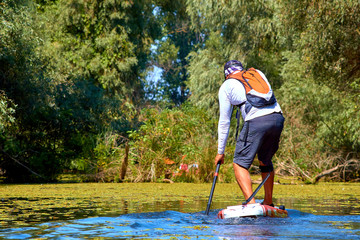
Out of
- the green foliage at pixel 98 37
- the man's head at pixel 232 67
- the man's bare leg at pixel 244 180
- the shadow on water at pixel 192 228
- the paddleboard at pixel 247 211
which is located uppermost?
the green foliage at pixel 98 37

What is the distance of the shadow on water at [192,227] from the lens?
462cm

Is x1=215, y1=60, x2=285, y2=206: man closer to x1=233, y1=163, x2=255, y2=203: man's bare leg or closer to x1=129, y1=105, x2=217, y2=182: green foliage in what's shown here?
x1=233, y1=163, x2=255, y2=203: man's bare leg

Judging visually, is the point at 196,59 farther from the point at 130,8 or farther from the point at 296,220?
the point at 296,220

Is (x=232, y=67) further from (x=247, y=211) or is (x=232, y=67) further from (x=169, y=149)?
(x=169, y=149)

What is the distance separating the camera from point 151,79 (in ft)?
141

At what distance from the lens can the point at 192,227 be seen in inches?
206

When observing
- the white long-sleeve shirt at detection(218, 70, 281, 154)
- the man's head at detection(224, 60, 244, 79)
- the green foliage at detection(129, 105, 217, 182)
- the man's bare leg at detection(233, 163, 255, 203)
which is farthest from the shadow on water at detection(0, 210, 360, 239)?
the green foliage at detection(129, 105, 217, 182)

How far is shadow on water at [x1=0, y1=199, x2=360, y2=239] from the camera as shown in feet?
15.1

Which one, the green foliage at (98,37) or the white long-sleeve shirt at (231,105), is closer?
the white long-sleeve shirt at (231,105)

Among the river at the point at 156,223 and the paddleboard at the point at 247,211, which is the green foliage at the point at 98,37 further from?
the paddleboard at the point at 247,211

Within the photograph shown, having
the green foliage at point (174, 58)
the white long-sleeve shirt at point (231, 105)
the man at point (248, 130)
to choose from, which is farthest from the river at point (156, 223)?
the green foliage at point (174, 58)

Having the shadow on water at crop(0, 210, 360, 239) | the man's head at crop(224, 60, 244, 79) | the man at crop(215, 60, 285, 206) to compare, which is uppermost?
the man's head at crop(224, 60, 244, 79)

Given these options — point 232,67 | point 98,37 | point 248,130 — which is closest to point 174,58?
point 98,37

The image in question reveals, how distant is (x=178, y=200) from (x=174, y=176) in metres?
5.38
